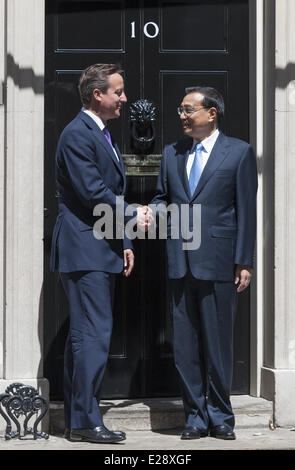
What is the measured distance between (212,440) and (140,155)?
1.95 m

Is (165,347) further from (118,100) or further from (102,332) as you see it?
(118,100)

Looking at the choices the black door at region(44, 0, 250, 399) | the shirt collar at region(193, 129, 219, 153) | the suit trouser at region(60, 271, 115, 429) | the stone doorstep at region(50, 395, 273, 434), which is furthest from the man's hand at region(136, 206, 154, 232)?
the stone doorstep at region(50, 395, 273, 434)

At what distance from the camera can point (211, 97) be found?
25.4ft

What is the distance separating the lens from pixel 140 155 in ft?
27.4

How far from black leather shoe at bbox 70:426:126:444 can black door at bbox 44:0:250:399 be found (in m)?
0.79

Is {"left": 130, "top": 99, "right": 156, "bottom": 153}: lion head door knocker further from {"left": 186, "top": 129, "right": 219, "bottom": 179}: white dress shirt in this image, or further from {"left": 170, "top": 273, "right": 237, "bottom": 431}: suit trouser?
{"left": 170, "top": 273, "right": 237, "bottom": 431}: suit trouser

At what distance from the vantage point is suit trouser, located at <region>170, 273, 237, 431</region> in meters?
7.62

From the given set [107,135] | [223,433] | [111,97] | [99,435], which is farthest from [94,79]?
[223,433]

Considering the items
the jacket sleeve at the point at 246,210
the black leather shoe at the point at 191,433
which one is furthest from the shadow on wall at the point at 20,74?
the black leather shoe at the point at 191,433

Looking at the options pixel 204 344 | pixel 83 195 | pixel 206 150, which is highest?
pixel 206 150

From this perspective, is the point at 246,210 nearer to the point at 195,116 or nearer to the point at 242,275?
the point at 242,275

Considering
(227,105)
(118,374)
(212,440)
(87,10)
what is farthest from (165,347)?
(87,10)

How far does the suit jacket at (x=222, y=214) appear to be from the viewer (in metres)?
7.61

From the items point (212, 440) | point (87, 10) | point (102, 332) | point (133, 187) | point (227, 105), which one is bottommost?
point (212, 440)
